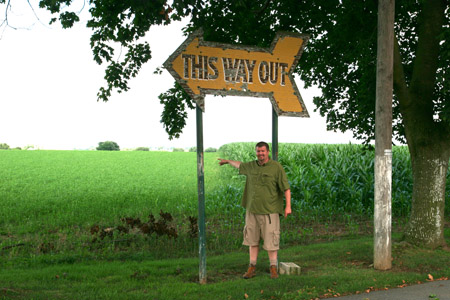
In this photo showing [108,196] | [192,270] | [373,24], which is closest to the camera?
[192,270]

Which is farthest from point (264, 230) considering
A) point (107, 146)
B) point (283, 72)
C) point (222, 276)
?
point (107, 146)

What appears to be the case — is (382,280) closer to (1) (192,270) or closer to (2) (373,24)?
(1) (192,270)

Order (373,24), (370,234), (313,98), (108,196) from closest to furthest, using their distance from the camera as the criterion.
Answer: (373,24), (370,234), (313,98), (108,196)

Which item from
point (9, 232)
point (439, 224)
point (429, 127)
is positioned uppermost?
point (429, 127)

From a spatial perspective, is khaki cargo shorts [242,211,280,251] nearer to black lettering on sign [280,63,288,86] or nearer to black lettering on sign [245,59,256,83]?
black lettering on sign [245,59,256,83]

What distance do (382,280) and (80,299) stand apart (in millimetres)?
4759

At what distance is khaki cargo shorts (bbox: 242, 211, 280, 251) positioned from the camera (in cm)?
716

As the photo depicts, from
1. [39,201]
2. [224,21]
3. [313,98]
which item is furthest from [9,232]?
[313,98]

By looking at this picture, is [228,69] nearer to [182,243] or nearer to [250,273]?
[250,273]

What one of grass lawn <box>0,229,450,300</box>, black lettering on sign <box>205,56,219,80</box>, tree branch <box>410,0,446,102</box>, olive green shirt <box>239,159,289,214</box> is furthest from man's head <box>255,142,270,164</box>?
tree branch <box>410,0,446,102</box>

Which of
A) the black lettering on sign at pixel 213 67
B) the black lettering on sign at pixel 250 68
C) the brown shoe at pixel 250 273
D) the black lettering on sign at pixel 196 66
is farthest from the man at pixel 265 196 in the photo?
the black lettering on sign at pixel 196 66

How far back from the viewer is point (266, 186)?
711 cm

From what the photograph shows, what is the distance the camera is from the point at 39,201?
17.5 metres

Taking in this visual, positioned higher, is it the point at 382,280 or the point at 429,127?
the point at 429,127
